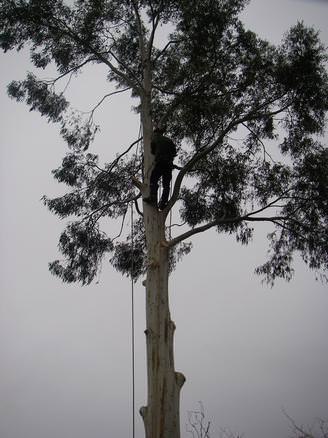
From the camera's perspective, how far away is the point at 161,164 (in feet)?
15.3

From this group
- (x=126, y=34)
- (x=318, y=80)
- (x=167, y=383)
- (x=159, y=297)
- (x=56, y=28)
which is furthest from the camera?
(x=126, y=34)

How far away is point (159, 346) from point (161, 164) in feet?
6.67

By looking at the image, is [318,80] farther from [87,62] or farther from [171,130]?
[87,62]

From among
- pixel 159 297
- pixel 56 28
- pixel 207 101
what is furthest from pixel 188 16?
pixel 159 297

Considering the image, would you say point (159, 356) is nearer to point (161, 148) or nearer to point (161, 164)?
point (161, 164)

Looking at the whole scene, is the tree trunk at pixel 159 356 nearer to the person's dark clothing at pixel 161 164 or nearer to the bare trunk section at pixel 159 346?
the bare trunk section at pixel 159 346

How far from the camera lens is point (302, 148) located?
625 cm

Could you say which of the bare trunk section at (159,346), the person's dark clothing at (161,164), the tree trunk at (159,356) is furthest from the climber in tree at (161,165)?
the tree trunk at (159,356)

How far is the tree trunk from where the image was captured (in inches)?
136

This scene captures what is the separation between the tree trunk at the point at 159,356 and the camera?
345 cm

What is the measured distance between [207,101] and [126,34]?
2.44 meters

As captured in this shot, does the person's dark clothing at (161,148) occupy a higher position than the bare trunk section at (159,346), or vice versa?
the person's dark clothing at (161,148)

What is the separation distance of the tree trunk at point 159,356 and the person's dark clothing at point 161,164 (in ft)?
1.63

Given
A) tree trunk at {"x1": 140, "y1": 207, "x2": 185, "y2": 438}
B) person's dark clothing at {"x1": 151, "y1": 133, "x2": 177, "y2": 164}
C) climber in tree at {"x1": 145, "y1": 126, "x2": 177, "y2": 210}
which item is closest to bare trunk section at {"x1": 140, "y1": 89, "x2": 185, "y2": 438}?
tree trunk at {"x1": 140, "y1": 207, "x2": 185, "y2": 438}
